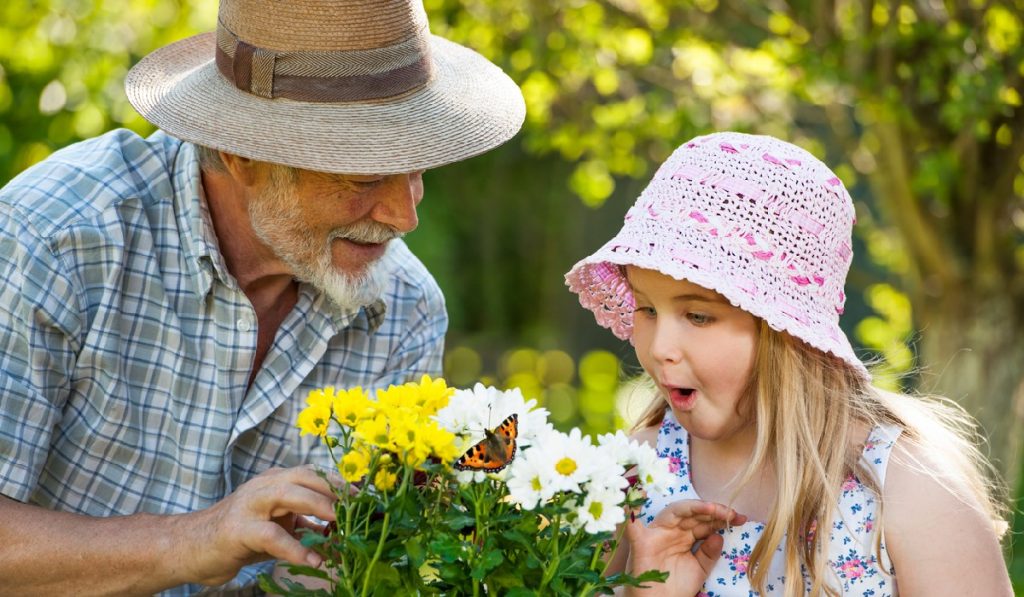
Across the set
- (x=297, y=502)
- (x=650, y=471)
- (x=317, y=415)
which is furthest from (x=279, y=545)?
(x=650, y=471)

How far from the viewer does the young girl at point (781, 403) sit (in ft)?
7.25

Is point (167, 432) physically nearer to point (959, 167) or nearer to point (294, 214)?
point (294, 214)

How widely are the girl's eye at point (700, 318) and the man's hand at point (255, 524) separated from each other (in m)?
0.73

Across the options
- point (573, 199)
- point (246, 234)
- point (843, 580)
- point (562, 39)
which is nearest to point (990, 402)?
point (562, 39)

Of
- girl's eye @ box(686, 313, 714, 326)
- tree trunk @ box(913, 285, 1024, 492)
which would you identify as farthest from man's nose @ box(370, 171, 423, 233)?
tree trunk @ box(913, 285, 1024, 492)

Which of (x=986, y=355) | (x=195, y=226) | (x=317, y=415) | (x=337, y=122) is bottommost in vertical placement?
(x=986, y=355)

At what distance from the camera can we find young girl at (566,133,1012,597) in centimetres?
221

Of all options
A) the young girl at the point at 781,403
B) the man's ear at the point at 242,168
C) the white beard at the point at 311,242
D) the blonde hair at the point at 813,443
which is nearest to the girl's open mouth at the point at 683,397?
the young girl at the point at 781,403

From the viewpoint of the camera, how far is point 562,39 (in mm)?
4391

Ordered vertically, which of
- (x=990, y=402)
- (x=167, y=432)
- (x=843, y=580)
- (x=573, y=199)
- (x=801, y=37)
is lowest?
(x=573, y=199)

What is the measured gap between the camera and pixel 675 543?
2242 millimetres

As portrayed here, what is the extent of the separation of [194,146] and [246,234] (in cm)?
22

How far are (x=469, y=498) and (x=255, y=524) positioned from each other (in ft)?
1.66

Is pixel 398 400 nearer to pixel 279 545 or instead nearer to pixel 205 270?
pixel 279 545
